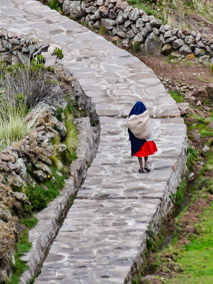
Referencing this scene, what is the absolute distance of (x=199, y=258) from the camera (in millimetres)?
8977

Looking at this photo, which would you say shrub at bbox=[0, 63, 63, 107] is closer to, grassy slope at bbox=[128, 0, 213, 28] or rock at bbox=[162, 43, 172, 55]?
rock at bbox=[162, 43, 172, 55]

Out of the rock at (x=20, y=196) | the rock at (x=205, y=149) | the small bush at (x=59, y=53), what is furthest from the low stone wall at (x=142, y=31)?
the rock at (x=20, y=196)

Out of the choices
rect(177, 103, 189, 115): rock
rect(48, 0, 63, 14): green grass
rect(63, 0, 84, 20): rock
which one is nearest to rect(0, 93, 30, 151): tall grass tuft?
rect(177, 103, 189, 115): rock

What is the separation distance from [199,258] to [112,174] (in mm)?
2156

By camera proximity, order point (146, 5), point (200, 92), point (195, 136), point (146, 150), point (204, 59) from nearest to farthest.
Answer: point (146, 150) < point (195, 136) < point (200, 92) < point (204, 59) < point (146, 5)

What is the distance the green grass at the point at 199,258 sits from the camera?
28.1 ft

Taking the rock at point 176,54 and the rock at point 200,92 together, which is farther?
the rock at point 176,54

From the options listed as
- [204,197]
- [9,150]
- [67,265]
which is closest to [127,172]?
[204,197]

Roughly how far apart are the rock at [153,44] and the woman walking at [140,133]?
475cm

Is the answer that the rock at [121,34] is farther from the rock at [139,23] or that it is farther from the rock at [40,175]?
Answer: the rock at [40,175]

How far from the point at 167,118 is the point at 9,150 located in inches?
131

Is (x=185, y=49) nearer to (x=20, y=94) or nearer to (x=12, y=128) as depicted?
(x=20, y=94)

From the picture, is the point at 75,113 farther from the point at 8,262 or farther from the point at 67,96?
the point at 8,262

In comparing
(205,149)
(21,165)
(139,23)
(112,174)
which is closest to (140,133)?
(112,174)
